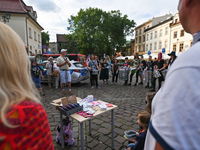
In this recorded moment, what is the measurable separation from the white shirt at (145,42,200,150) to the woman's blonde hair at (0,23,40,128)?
71 centimetres

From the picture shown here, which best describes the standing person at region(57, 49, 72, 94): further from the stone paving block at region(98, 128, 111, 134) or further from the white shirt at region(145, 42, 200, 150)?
the white shirt at region(145, 42, 200, 150)

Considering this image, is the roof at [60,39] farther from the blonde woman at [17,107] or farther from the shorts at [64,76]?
the blonde woman at [17,107]

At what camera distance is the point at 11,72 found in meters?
0.71

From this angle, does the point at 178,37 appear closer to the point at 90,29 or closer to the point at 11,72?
the point at 90,29

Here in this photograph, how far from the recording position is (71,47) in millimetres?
38156

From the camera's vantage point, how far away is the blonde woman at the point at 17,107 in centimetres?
61

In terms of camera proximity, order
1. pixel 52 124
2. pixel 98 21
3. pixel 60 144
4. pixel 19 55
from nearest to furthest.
→ pixel 19 55 → pixel 60 144 → pixel 52 124 → pixel 98 21

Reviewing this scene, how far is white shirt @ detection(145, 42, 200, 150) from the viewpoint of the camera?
0.45 metres

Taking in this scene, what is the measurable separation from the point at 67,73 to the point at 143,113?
4.90 meters

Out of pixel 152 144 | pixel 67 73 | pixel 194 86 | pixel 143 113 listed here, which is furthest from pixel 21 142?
pixel 67 73

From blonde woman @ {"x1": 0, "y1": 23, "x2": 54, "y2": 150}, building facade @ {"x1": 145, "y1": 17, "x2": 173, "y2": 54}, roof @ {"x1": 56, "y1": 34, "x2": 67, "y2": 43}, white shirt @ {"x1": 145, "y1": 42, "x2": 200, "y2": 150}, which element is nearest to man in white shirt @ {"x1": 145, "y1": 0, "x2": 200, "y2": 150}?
white shirt @ {"x1": 145, "y1": 42, "x2": 200, "y2": 150}

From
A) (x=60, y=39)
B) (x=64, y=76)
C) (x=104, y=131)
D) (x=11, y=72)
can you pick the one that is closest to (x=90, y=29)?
(x=64, y=76)

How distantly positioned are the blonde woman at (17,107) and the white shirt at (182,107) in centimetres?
61

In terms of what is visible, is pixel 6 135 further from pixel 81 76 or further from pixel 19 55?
pixel 81 76
